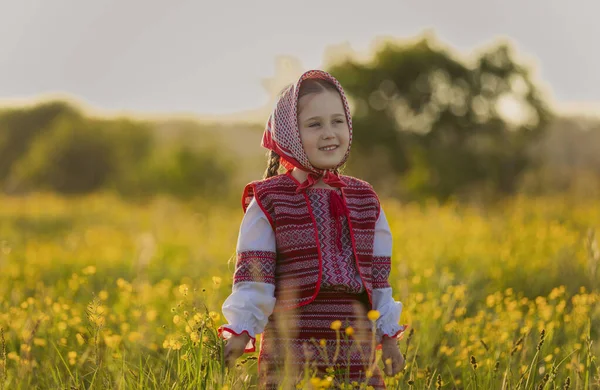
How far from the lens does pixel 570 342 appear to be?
4316mm

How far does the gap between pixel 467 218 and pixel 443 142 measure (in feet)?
30.6

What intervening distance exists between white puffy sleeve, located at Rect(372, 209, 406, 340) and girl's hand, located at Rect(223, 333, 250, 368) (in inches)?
22.5

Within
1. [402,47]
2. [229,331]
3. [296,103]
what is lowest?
[229,331]

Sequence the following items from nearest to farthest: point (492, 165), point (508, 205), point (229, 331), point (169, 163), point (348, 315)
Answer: point (229, 331)
point (348, 315)
point (508, 205)
point (492, 165)
point (169, 163)

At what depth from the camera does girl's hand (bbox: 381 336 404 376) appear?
306 centimetres

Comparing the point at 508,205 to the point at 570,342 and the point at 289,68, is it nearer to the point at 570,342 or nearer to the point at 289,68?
the point at 570,342

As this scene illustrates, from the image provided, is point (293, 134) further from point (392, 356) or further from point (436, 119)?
point (436, 119)

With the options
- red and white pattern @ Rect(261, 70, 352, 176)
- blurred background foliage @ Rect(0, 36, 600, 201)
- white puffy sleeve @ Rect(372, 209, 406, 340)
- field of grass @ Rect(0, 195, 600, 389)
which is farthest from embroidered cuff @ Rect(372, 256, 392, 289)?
blurred background foliage @ Rect(0, 36, 600, 201)

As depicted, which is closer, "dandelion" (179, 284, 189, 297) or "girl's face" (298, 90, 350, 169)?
"dandelion" (179, 284, 189, 297)

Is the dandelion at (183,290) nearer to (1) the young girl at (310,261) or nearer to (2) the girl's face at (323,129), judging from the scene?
(1) the young girl at (310,261)

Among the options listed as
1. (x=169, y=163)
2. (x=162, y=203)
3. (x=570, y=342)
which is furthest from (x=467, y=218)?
(x=169, y=163)

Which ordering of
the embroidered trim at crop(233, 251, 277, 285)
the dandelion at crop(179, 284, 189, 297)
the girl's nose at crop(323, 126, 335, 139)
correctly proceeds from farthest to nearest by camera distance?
the girl's nose at crop(323, 126, 335, 139) → the embroidered trim at crop(233, 251, 277, 285) → the dandelion at crop(179, 284, 189, 297)

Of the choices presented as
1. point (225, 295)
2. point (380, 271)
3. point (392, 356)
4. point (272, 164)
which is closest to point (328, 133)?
point (272, 164)

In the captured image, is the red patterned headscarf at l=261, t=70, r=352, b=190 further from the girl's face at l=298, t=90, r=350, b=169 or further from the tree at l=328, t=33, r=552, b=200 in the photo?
the tree at l=328, t=33, r=552, b=200
